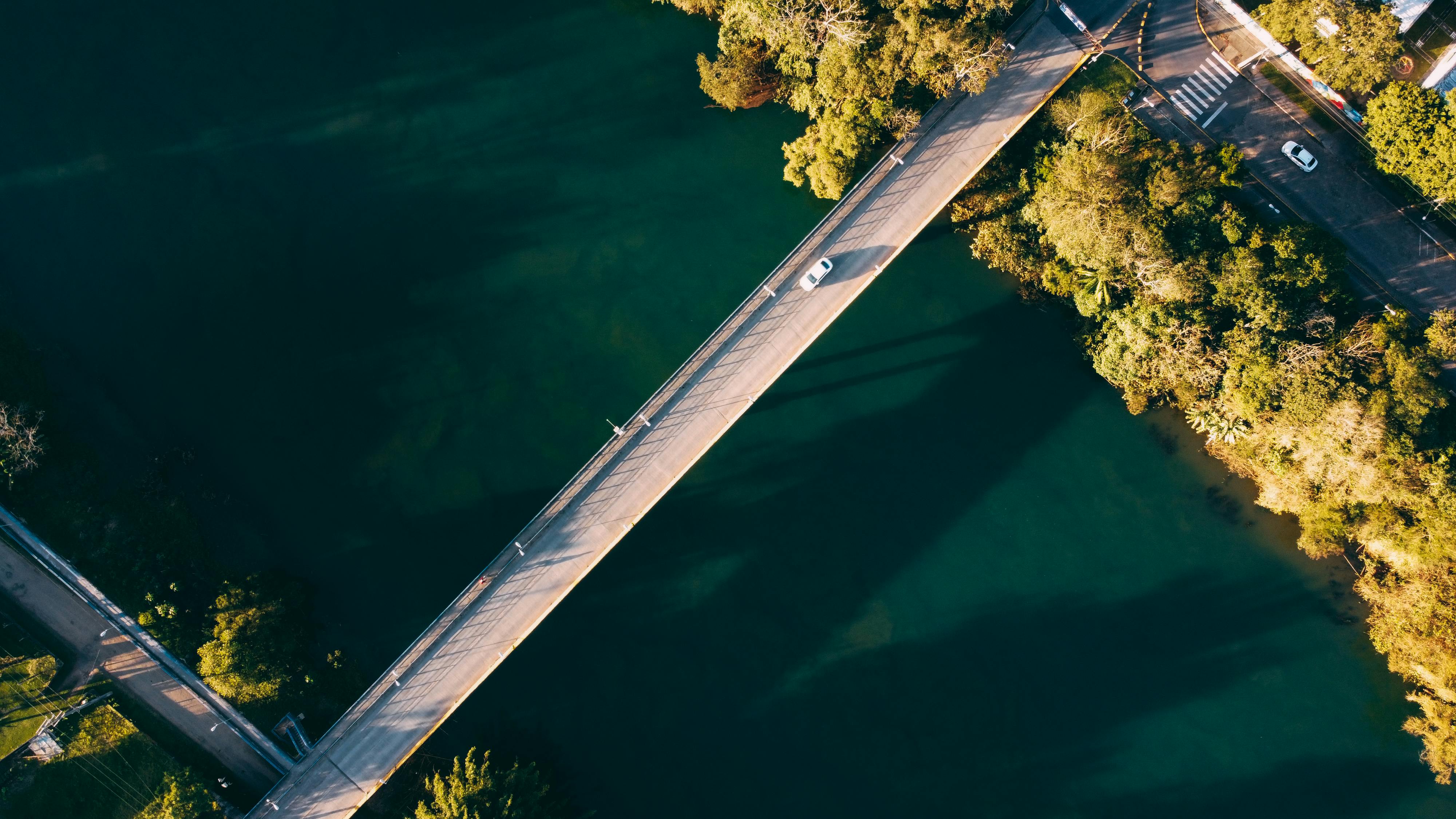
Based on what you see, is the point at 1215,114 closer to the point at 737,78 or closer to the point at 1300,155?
the point at 1300,155

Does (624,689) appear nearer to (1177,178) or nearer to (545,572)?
(545,572)

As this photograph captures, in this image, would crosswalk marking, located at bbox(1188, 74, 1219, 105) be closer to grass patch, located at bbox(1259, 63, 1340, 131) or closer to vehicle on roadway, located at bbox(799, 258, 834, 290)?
grass patch, located at bbox(1259, 63, 1340, 131)

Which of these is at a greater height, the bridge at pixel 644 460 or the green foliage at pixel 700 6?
the green foliage at pixel 700 6

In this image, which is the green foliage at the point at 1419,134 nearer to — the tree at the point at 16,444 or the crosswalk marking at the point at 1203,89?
the crosswalk marking at the point at 1203,89

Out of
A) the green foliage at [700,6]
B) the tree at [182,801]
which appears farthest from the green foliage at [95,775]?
the green foliage at [700,6]

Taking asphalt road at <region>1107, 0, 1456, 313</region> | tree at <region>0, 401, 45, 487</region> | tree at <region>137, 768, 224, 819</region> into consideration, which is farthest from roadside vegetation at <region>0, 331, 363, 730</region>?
asphalt road at <region>1107, 0, 1456, 313</region>

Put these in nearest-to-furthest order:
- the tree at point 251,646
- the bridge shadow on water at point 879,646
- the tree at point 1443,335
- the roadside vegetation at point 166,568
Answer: the tree at point 251,646, the tree at point 1443,335, the roadside vegetation at point 166,568, the bridge shadow on water at point 879,646

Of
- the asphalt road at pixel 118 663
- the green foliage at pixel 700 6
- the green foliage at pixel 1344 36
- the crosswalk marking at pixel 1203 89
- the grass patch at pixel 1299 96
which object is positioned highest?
the green foliage at pixel 1344 36
